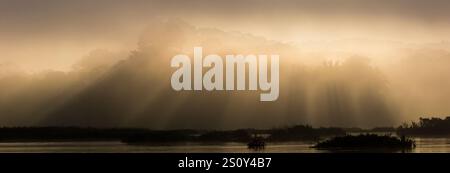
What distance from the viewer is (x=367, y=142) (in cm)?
1305

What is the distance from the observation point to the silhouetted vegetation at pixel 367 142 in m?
13.0

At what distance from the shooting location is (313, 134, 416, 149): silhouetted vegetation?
12984 mm

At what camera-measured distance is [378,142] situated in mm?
13078
